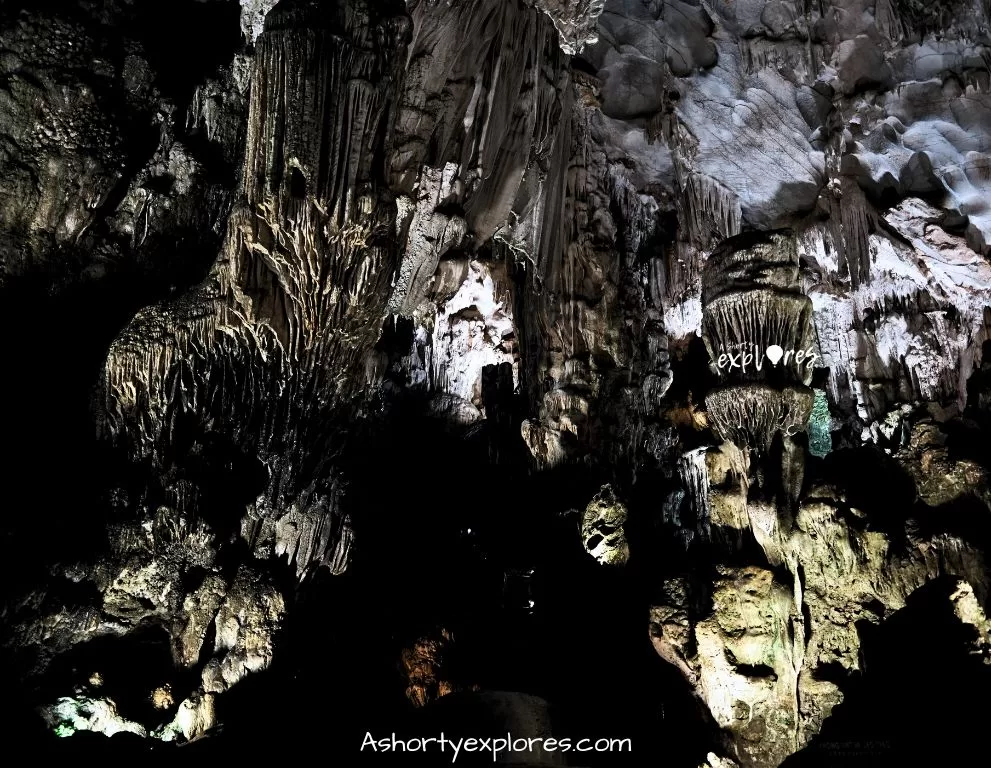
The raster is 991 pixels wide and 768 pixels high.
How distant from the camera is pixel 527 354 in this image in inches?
350

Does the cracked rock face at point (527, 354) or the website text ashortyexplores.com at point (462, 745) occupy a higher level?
the cracked rock face at point (527, 354)

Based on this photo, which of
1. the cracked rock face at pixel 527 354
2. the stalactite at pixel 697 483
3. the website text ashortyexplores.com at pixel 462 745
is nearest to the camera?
the website text ashortyexplores.com at pixel 462 745

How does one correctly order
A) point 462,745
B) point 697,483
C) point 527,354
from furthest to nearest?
point 697,483 < point 527,354 < point 462,745

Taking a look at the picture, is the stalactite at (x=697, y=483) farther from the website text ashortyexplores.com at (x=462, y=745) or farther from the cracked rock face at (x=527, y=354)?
the website text ashortyexplores.com at (x=462, y=745)

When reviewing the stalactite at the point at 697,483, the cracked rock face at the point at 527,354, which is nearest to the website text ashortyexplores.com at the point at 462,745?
the cracked rock face at the point at 527,354

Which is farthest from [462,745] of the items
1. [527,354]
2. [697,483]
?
[697,483]

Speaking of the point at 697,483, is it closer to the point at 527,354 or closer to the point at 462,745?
the point at 527,354

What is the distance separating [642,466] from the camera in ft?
31.2

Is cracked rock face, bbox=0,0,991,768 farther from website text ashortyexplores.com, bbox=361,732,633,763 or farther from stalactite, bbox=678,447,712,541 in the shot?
website text ashortyexplores.com, bbox=361,732,633,763

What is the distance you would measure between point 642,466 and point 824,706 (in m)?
3.62

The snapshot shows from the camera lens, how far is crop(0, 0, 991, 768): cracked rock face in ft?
18.4

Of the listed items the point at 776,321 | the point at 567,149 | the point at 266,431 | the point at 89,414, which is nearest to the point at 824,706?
the point at 776,321

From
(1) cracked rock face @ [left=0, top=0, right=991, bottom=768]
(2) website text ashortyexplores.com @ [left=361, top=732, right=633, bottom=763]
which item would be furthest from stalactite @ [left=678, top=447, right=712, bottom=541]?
(2) website text ashortyexplores.com @ [left=361, top=732, right=633, bottom=763]

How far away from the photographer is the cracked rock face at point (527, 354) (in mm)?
5617
